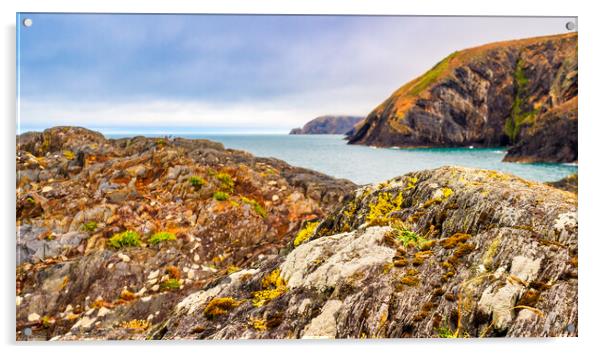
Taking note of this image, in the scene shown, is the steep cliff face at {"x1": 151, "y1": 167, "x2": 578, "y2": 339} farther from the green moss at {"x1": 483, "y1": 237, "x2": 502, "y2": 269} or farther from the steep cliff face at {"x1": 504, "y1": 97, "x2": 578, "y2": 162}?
the steep cliff face at {"x1": 504, "y1": 97, "x2": 578, "y2": 162}

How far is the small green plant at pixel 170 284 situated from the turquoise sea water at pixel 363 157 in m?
2.94

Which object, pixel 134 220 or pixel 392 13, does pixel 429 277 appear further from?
pixel 134 220

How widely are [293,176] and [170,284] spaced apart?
3318 millimetres

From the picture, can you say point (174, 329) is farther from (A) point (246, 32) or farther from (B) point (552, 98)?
(B) point (552, 98)

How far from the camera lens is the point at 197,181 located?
8414 mm

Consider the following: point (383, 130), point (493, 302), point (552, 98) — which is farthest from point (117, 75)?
point (552, 98)

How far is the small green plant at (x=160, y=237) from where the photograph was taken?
7.50m

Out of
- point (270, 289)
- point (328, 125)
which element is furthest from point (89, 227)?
point (328, 125)

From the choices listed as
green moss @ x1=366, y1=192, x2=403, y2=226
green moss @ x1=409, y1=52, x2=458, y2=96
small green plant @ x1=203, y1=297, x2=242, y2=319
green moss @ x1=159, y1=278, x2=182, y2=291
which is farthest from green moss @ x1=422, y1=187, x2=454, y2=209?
green moss @ x1=159, y1=278, x2=182, y2=291

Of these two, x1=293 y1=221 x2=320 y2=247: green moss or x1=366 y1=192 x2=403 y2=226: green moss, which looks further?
x1=293 y1=221 x2=320 y2=247: green moss

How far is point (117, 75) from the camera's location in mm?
7320

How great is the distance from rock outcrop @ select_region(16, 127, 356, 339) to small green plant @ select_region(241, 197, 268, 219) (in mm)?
23

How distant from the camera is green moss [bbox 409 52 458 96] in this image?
7711 mm

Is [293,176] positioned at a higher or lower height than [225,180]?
higher
